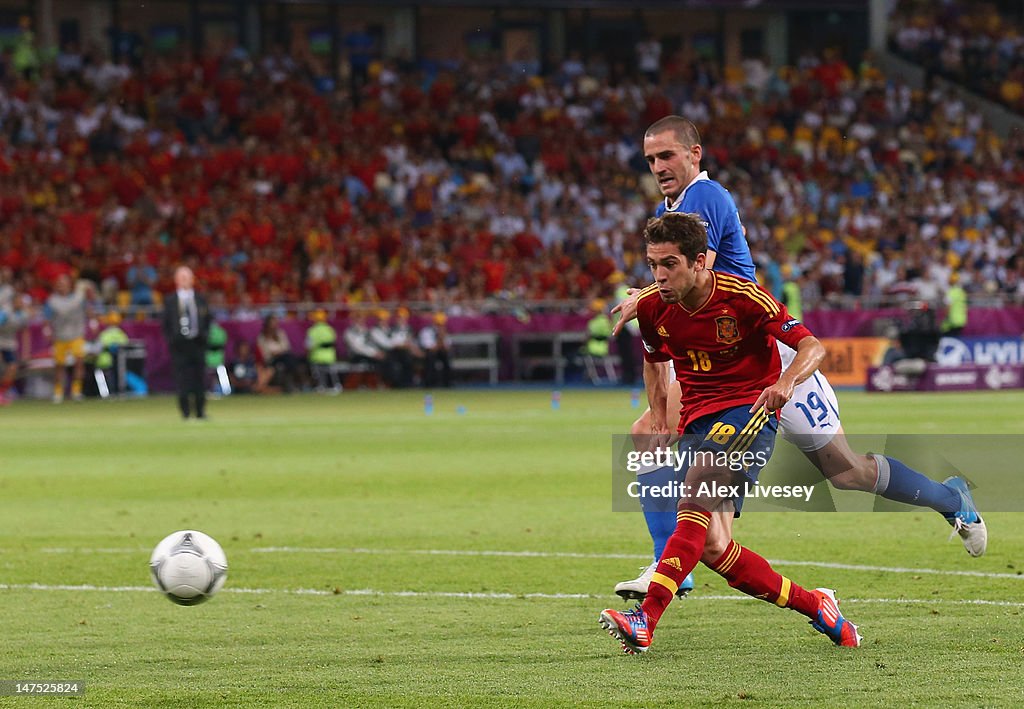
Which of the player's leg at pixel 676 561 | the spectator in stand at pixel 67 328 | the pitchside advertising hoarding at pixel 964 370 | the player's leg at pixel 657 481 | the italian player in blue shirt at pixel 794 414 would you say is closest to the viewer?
the player's leg at pixel 676 561

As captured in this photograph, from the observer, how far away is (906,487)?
7586 millimetres

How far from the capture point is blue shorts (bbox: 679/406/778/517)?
266 inches

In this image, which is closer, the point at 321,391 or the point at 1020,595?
the point at 1020,595

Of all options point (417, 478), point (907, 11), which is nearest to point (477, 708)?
point (417, 478)

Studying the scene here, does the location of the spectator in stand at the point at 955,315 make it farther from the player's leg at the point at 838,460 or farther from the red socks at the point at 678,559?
the red socks at the point at 678,559

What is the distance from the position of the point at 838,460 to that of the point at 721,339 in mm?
1021

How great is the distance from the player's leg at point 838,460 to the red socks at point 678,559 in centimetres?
96

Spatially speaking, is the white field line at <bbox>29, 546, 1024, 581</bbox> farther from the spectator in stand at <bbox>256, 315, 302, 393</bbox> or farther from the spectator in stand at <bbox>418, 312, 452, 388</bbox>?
the spectator in stand at <bbox>418, 312, 452, 388</bbox>

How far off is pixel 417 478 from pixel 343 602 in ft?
21.9

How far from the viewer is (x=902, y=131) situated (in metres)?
40.4

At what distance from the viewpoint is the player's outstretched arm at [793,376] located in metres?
6.52

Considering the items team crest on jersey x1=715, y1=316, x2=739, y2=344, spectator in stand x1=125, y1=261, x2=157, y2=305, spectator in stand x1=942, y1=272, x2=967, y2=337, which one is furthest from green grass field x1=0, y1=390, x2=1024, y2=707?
spectator in stand x1=942, y1=272, x2=967, y2=337

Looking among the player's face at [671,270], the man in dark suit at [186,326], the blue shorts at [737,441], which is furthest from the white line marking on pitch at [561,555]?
the man in dark suit at [186,326]

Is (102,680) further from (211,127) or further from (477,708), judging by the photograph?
(211,127)
